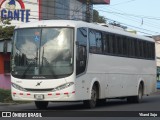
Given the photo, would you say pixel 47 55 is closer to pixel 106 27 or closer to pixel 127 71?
pixel 106 27

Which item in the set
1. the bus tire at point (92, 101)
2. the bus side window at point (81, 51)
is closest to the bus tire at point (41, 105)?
the bus tire at point (92, 101)

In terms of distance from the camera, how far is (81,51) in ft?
70.5

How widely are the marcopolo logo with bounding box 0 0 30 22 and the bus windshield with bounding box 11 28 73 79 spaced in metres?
36.6

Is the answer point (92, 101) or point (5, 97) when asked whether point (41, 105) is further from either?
point (5, 97)

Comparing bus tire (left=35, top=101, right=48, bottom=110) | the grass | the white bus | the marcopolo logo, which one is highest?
the marcopolo logo

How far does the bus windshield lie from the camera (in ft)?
68.1

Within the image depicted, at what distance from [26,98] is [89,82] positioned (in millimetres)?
2860

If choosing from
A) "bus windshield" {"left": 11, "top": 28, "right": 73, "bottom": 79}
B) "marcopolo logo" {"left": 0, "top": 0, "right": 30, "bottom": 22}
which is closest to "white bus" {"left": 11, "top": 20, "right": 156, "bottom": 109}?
"bus windshield" {"left": 11, "top": 28, "right": 73, "bottom": 79}

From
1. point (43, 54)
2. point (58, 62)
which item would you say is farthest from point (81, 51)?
point (43, 54)

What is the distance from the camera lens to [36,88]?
814 inches

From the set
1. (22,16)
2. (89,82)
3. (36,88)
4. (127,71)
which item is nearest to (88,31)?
(89,82)

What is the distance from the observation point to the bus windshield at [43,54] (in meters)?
20.8

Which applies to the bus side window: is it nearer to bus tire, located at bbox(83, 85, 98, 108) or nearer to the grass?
bus tire, located at bbox(83, 85, 98, 108)

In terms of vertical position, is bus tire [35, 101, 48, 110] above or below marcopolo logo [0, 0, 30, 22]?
below
